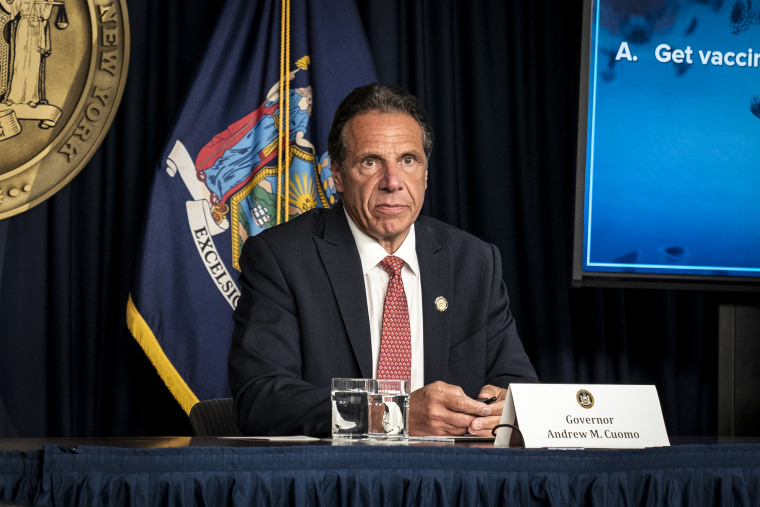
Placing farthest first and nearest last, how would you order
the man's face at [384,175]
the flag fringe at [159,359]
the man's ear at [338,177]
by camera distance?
the flag fringe at [159,359], the man's ear at [338,177], the man's face at [384,175]

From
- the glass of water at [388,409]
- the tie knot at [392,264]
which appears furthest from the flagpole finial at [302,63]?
the glass of water at [388,409]

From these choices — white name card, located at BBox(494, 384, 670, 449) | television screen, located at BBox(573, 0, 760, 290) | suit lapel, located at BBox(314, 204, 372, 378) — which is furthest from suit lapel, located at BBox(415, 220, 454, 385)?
white name card, located at BBox(494, 384, 670, 449)

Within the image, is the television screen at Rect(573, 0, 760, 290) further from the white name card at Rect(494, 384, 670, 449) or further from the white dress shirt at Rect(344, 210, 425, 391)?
the white name card at Rect(494, 384, 670, 449)

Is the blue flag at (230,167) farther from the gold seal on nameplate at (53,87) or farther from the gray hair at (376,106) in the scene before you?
the gray hair at (376,106)

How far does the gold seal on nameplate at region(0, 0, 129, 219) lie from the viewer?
3.26 m

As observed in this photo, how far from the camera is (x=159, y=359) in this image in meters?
3.11

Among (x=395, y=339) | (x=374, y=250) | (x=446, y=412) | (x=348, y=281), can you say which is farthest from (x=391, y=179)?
(x=446, y=412)

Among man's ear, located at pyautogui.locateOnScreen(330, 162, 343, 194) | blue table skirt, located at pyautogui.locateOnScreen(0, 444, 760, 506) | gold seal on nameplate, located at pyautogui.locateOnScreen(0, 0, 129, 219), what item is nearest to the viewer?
blue table skirt, located at pyautogui.locateOnScreen(0, 444, 760, 506)

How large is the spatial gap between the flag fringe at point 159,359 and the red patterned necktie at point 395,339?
107 centimetres

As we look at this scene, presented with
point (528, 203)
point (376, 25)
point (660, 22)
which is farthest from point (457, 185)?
point (660, 22)

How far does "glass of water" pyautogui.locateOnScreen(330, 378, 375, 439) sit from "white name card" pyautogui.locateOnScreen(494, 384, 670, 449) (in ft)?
0.82

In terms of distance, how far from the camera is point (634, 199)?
9.61 feet

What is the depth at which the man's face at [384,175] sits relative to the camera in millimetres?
2416

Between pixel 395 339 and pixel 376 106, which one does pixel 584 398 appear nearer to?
pixel 395 339
